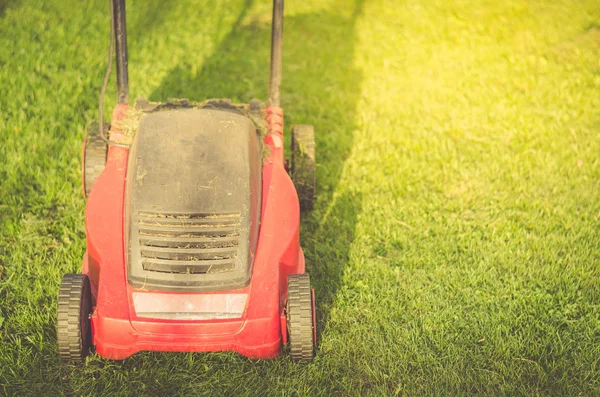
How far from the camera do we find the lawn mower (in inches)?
120

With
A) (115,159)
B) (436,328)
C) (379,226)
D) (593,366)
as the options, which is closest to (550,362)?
(593,366)

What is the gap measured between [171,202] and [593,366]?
7.00 feet

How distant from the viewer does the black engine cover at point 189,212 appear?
10.0 feet

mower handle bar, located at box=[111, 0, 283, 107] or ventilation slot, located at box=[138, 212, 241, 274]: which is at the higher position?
mower handle bar, located at box=[111, 0, 283, 107]

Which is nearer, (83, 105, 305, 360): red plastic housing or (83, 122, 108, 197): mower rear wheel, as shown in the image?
(83, 105, 305, 360): red plastic housing

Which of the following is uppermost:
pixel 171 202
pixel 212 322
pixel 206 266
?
pixel 171 202

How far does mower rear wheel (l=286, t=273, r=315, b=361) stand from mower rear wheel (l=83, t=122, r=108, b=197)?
136 centimetres

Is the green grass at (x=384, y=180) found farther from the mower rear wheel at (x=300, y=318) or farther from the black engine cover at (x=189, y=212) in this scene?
the black engine cover at (x=189, y=212)

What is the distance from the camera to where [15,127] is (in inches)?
192

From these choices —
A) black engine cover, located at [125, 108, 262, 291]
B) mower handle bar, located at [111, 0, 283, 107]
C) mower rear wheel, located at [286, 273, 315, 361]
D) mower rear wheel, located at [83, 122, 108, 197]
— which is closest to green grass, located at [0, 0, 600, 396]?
mower rear wheel, located at [286, 273, 315, 361]

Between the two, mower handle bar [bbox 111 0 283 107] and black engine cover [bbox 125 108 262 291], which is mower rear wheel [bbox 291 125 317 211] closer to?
mower handle bar [bbox 111 0 283 107]

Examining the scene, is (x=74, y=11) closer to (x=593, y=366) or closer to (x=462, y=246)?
(x=462, y=246)

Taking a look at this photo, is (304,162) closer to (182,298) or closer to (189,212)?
(189,212)

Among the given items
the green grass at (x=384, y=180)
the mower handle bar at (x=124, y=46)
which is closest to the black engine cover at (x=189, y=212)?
the green grass at (x=384, y=180)
